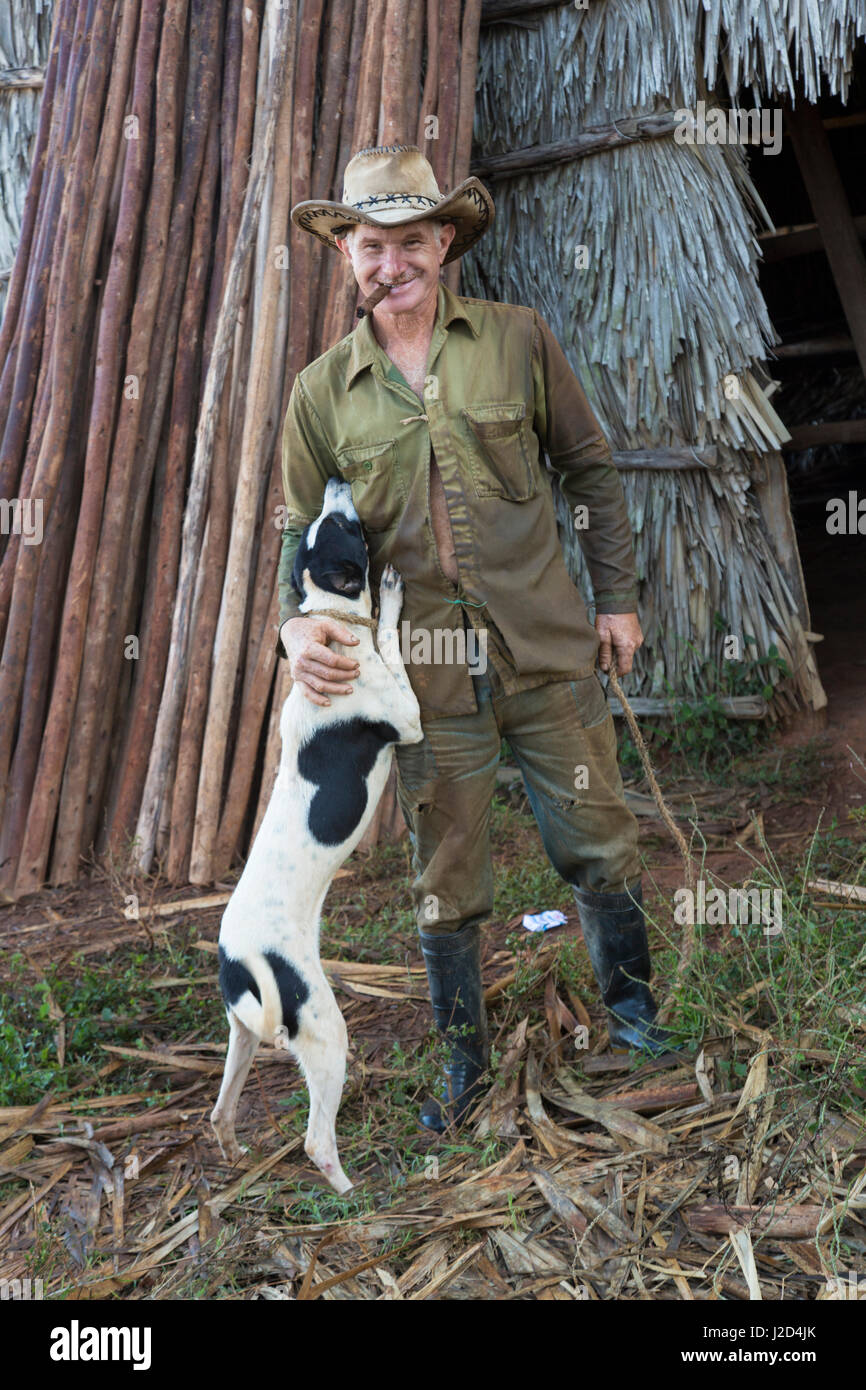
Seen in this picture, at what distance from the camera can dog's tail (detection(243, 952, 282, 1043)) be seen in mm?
2865

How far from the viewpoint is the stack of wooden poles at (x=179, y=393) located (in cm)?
517

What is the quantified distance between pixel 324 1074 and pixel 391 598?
4.21 ft

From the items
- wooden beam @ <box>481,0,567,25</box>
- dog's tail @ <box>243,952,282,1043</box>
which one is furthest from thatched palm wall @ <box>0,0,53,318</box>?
dog's tail @ <box>243,952,282,1043</box>

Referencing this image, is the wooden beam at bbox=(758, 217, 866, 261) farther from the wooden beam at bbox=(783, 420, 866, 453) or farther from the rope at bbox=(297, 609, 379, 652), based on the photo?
the rope at bbox=(297, 609, 379, 652)

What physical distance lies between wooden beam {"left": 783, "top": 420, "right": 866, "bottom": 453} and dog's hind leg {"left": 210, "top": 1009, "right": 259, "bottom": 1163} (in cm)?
492

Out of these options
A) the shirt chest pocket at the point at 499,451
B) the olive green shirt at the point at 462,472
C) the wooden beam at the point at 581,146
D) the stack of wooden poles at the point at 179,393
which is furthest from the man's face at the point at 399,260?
the wooden beam at the point at 581,146

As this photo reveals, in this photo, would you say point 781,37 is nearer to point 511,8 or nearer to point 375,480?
point 511,8

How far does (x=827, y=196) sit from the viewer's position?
20.4ft

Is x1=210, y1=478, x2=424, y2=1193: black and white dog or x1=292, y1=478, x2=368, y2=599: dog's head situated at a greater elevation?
x1=292, y1=478, x2=368, y2=599: dog's head

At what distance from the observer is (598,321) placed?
569 cm

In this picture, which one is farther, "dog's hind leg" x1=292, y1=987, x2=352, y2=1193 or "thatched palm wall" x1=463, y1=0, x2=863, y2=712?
"thatched palm wall" x1=463, y1=0, x2=863, y2=712

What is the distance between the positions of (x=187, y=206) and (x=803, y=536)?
6.43 m

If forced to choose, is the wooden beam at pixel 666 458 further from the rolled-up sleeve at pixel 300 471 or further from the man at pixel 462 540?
the rolled-up sleeve at pixel 300 471
